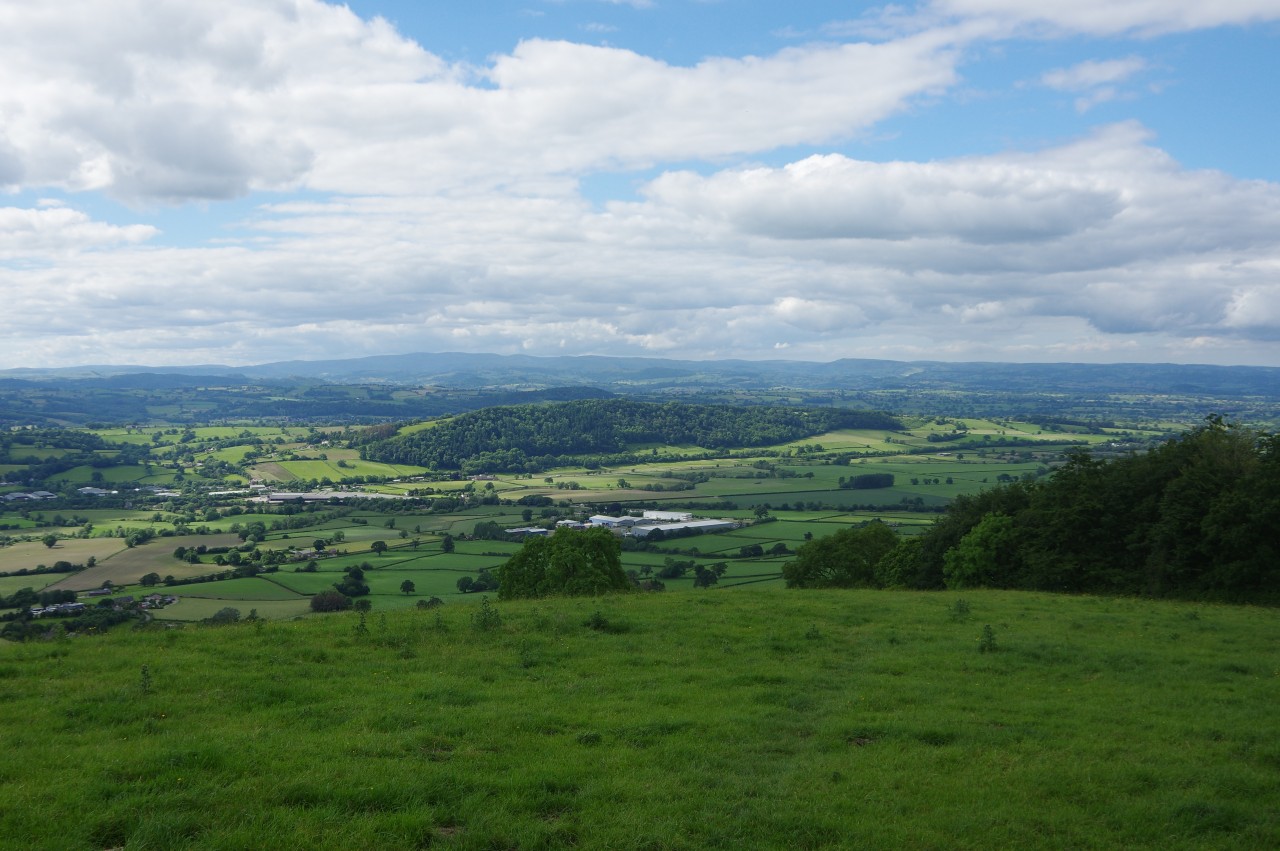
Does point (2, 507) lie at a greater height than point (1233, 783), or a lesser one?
lesser

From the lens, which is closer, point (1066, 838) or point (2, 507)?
point (1066, 838)

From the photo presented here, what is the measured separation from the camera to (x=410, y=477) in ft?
465

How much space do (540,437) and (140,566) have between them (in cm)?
11954

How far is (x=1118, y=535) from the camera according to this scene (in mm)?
35156

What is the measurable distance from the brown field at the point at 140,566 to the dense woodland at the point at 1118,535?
44.4 m

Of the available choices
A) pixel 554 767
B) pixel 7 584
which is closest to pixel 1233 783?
pixel 554 767

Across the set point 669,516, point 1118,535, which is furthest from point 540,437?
point 1118,535

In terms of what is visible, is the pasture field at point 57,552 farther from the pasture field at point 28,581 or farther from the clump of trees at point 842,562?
the clump of trees at point 842,562

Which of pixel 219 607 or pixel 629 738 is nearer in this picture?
pixel 629 738

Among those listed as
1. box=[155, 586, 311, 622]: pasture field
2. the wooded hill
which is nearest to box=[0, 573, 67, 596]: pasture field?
box=[155, 586, 311, 622]: pasture field

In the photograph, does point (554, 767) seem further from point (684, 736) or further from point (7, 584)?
point (7, 584)

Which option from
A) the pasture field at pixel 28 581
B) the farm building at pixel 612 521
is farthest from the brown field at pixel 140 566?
the farm building at pixel 612 521

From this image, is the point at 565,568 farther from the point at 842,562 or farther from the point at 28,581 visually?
the point at 28,581

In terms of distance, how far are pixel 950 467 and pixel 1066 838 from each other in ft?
439
